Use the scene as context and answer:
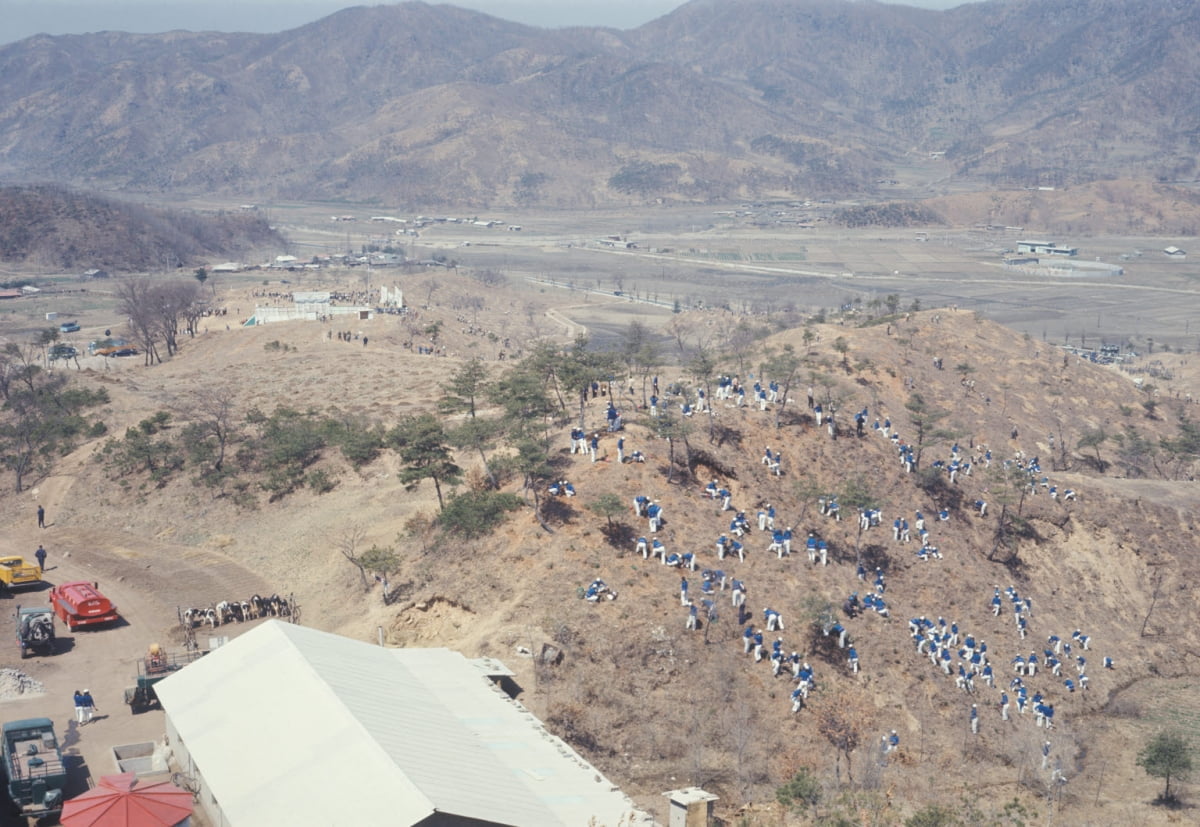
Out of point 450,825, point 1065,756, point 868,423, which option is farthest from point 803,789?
point 868,423

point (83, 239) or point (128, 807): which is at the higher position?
point (83, 239)

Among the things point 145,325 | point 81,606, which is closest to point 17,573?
point 81,606

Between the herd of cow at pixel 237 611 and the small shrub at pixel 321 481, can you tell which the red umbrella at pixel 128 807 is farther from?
the small shrub at pixel 321 481

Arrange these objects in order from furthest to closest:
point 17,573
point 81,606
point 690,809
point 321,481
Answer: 1. point 321,481
2. point 17,573
3. point 81,606
4. point 690,809

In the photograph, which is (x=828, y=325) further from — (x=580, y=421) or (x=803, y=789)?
(x=803, y=789)

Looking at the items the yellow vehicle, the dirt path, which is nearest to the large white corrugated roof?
the dirt path

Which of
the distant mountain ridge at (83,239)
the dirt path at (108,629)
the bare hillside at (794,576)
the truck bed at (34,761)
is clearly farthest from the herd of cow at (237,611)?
the distant mountain ridge at (83,239)

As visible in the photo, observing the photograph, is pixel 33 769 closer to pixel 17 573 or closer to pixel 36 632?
pixel 36 632
